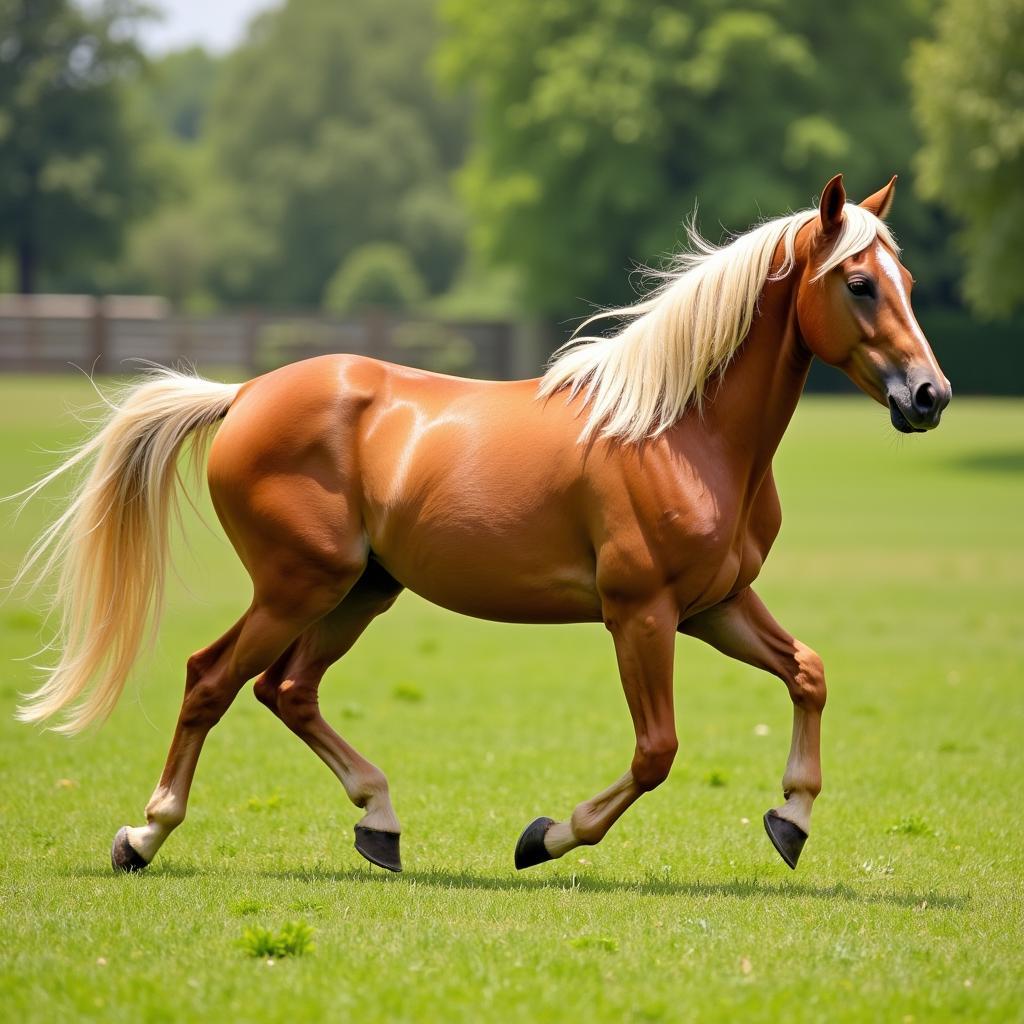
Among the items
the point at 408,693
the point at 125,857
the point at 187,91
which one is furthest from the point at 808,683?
the point at 187,91

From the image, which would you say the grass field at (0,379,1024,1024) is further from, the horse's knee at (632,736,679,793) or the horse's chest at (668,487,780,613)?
the horse's chest at (668,487,780,613)

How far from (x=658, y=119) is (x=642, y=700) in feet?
162

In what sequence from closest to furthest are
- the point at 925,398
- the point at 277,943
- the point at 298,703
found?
the point at 277,943, the point at 925,398, the point at 298,703

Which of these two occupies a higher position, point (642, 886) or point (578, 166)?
point (642, 886)

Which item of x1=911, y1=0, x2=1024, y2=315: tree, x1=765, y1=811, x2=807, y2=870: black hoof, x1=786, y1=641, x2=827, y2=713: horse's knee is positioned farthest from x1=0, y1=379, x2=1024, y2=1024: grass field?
x1=911, y1=0, x2=1024, y2=315: tree

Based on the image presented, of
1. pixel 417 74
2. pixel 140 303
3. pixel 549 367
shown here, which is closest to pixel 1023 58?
pixel 549 367

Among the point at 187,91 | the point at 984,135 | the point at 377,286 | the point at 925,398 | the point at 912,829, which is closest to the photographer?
the point at 925,398

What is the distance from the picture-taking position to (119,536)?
710 cm

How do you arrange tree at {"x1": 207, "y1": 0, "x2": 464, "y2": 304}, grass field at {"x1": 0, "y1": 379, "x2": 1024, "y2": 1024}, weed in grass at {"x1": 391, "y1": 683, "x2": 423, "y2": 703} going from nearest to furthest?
grass field at {"x1": 0, "y1": 379, "x2": 1024, "y2": 1024} < weed in grass at {"x1": 391, "y1": 683, "x2": 423, "y2": 703} < tree at {"x1": 207, "y1": 0, "x2": 464, "y2": 304}

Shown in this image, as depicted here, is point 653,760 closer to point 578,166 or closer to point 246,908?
point 246,908

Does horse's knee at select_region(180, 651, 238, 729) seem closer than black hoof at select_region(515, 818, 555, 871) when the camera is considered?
No

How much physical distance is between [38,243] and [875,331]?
6975 centimetres

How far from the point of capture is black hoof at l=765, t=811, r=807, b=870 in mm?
6395

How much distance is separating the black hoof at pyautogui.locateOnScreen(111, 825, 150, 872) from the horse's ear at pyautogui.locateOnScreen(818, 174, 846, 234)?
3785mm
